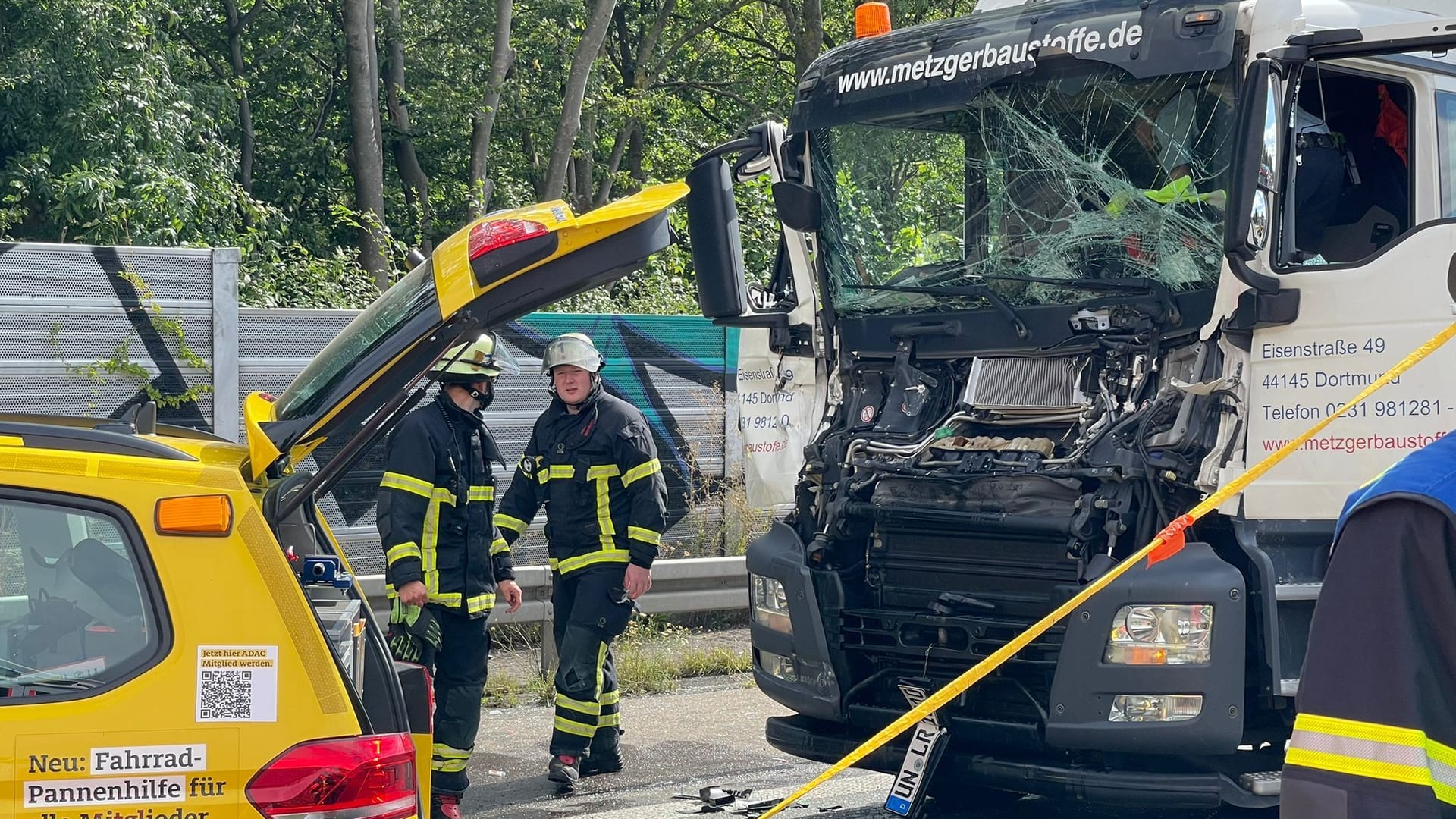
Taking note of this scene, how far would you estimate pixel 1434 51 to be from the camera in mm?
4328

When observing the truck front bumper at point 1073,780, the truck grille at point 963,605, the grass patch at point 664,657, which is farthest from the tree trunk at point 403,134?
the truck front bumper at point 1073,780

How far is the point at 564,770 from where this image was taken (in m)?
6.07

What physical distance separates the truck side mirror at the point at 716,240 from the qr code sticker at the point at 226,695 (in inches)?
121

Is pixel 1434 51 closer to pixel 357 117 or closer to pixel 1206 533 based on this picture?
pixel 1206 533

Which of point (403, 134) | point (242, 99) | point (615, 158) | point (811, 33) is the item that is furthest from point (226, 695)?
point (615, 158)

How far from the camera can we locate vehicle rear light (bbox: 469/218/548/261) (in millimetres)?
3236

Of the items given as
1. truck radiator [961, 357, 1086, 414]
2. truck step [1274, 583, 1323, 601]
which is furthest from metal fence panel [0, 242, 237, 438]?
truck step [1274, 583, 1323, 601]

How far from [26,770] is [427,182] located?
19009mm

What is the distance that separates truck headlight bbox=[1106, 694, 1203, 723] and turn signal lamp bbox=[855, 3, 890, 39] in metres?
2.86

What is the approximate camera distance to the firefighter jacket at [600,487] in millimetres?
6363

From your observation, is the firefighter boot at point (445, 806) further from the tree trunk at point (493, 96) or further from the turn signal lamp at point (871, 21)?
the tree trunk at point (493, 96)

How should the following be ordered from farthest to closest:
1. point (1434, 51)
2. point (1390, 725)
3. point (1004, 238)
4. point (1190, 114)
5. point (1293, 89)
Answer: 1. point (1004, 238)
2. point (1190, 114)
3. point (1293, 89)
4. point (1434, 51)
5. point (1390, 725)

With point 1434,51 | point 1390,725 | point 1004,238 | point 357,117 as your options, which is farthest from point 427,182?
point 1390,725

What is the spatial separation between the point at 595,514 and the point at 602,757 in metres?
1.00
